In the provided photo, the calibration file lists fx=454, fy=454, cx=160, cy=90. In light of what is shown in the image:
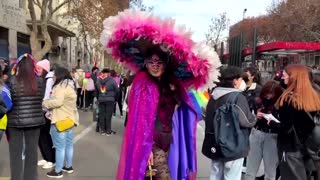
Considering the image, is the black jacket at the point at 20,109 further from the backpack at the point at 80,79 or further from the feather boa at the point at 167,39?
the backpack at the point at 80,79

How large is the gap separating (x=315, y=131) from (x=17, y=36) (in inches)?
872

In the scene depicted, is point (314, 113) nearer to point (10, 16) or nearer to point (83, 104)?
point (83, 104)

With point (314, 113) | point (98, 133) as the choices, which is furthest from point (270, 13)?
point (314, 113)

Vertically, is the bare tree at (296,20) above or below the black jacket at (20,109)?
above

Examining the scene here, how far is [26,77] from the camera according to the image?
5266 millimetres

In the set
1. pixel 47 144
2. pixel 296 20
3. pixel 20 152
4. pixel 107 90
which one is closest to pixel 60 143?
pixel 47 144

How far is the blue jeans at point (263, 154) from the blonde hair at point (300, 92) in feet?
2.91

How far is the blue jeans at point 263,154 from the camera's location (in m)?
5.77

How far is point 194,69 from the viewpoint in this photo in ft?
11.6

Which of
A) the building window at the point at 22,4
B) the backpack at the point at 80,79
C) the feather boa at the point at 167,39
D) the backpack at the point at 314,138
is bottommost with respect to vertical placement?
the backpack at the point at 314,138

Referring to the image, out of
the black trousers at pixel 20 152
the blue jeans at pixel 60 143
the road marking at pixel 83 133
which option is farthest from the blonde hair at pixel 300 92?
the road marking at pixel 83 133

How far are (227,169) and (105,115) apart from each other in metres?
6.68

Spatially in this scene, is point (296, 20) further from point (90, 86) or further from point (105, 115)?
point (105, 115)

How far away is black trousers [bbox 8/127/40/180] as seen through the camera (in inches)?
212
